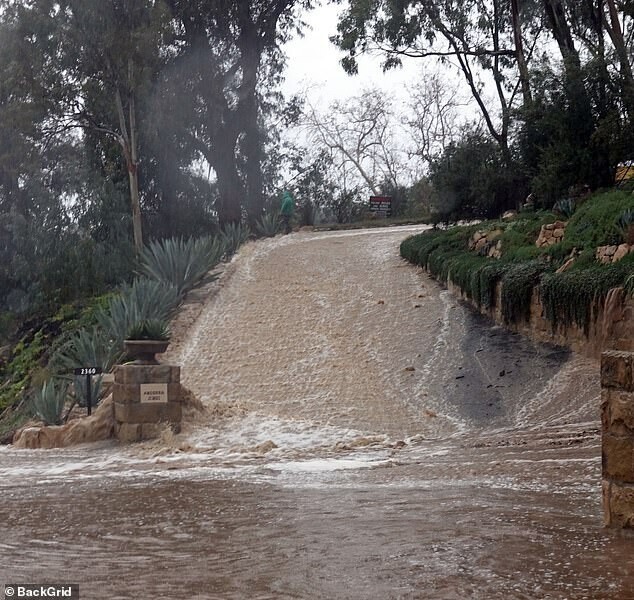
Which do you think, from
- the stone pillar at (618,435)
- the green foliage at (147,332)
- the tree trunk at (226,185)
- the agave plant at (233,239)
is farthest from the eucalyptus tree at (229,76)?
the stone pillar at (618,435)

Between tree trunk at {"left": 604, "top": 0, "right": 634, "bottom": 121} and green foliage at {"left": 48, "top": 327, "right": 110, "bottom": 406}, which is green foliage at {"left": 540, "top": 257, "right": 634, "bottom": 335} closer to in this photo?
tree trunk at {"left": 604, "top": 0, "right": 634, "bottom": 121}

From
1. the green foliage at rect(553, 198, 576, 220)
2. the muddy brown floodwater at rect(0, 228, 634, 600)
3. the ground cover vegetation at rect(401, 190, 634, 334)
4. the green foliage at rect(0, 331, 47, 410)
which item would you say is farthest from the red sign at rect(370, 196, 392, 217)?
the green foliage at rect(553, 198, 576, 220)

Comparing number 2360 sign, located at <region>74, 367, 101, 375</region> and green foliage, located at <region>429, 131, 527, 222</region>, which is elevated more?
green foliage, located at <region>429, 131, 527, 222</region>

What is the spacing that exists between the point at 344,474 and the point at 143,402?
4.42m

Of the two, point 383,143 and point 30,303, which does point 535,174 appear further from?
point 383,143

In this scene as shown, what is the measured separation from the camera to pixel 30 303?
3144 cm

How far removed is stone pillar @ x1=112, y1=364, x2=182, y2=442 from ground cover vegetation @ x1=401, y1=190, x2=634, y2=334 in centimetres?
627

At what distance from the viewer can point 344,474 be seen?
10.6 metres

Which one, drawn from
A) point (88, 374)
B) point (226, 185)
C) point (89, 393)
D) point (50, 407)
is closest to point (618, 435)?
point (88, 374)

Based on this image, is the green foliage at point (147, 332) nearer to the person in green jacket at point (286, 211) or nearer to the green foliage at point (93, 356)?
the green foliage at point (93, 356)

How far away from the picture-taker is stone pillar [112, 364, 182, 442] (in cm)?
1400

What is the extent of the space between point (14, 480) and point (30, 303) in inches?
822

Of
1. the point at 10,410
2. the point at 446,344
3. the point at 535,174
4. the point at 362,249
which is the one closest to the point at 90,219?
the point at 362,249

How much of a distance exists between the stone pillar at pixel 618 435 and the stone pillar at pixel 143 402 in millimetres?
8314
